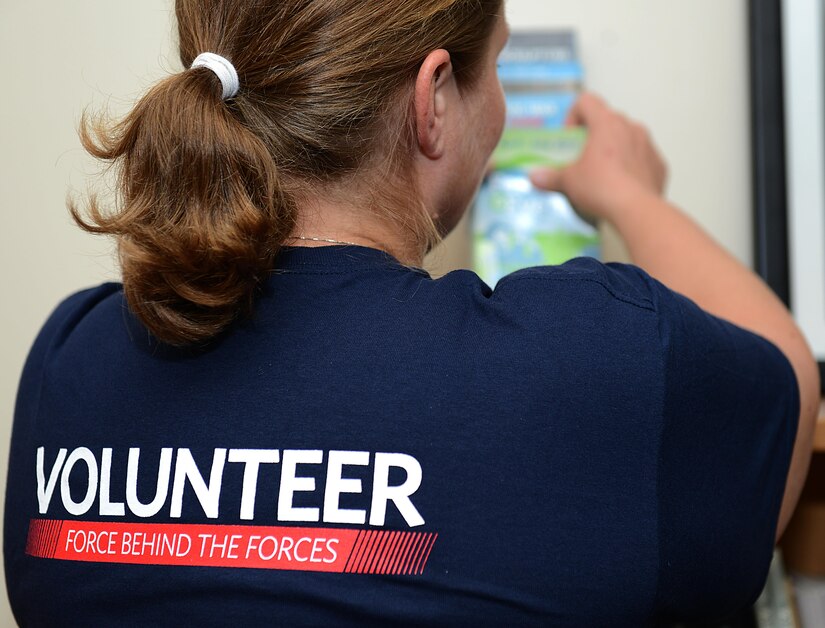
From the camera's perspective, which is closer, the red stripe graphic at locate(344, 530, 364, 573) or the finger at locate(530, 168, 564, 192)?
the red stripe graphic at locate(344, 530, 364, 573)

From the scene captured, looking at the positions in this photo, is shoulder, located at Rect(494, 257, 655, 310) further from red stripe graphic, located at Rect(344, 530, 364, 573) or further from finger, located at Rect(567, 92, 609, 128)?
finger, located at Rect(567, 92, 609, 128)

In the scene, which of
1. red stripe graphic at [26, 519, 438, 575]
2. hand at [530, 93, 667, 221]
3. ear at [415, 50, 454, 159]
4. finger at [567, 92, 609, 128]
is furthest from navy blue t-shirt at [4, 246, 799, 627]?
finger at [567, 92, 609, 128]

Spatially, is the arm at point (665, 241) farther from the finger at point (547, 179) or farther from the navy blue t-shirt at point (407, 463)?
the navy blue t-shirt at point (407, 463)

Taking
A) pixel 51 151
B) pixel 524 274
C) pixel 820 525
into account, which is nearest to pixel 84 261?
pixel 51 151

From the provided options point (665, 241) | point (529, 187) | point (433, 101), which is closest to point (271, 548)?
point (433, 101)

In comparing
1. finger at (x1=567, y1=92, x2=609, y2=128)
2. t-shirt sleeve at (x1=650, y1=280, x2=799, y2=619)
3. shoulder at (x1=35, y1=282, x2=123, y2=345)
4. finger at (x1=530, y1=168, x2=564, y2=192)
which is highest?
finger at (x1=567, y1=92, x2=609, y2=128)

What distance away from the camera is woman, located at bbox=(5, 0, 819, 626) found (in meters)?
0.49

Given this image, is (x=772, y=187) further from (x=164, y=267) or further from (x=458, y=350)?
(x=164, y=267)

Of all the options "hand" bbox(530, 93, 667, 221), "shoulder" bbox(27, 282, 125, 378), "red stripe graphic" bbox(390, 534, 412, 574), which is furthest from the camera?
"hand" bbox(530, 93, 667, 221)

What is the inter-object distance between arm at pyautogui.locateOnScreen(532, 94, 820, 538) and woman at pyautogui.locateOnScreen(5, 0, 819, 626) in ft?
0.23

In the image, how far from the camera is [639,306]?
523 mm

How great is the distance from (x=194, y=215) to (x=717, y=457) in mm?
375

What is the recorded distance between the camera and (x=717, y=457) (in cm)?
56

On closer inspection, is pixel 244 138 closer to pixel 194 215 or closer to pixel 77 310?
pixel 194 215
